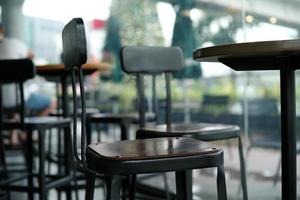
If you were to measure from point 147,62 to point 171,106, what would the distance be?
3.37ft

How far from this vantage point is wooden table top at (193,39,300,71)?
44.6 inches

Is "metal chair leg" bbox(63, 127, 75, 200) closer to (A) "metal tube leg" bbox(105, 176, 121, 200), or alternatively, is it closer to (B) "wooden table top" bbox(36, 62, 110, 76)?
(B) "wooden table top" bbox(36, 62, 110, 76)

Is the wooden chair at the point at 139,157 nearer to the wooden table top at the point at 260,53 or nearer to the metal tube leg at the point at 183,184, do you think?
the metal tube leg at the point at 183,184

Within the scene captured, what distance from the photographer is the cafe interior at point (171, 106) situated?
52.6 inches

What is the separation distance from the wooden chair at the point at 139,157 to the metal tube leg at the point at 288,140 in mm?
344

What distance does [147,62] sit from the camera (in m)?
2.30

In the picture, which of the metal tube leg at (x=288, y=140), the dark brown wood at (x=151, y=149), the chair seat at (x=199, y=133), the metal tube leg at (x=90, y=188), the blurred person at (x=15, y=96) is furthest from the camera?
the blurred person at (x=15, y=96)

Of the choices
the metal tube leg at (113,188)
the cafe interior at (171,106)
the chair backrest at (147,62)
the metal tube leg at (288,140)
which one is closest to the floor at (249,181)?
the cafe interior at (171,106)

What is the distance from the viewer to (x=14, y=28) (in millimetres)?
6039

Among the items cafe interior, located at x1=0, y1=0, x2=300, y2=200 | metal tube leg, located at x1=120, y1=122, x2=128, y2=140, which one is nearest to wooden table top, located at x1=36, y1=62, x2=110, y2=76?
cafe interior, located at x1=0, y1=0, x2=300, y2=200

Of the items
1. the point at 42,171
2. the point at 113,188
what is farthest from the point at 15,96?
the point at 113,188

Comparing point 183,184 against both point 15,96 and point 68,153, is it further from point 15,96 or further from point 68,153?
point 15,96

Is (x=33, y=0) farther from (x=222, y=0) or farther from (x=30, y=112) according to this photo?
(x=222, y=0)

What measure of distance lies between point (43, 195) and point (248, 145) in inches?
61.3
